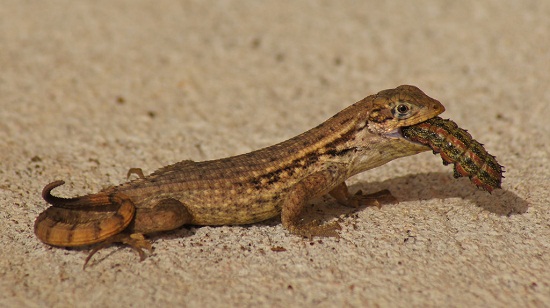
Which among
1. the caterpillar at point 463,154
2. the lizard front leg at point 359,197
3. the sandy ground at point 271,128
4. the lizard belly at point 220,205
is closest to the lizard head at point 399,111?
the caterpillar at point 463,154

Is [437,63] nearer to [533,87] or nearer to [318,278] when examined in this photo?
[533,87]

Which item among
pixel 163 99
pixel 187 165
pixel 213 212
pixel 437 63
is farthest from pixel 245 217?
pixel 437 63

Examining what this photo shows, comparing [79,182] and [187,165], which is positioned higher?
[187,165]

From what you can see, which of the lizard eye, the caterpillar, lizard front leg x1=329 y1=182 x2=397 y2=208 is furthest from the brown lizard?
lizard front leg x1=329 y1=182 x2=397 y2=208

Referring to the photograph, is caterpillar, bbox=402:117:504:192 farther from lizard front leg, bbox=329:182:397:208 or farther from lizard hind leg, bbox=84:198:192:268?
lizard hind leg, bbox=84:198:192:268

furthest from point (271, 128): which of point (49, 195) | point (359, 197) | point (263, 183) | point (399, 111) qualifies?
point (49, 195)

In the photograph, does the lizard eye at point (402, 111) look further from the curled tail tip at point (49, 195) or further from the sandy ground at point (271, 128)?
the curled tail tip at point (49, 195)
